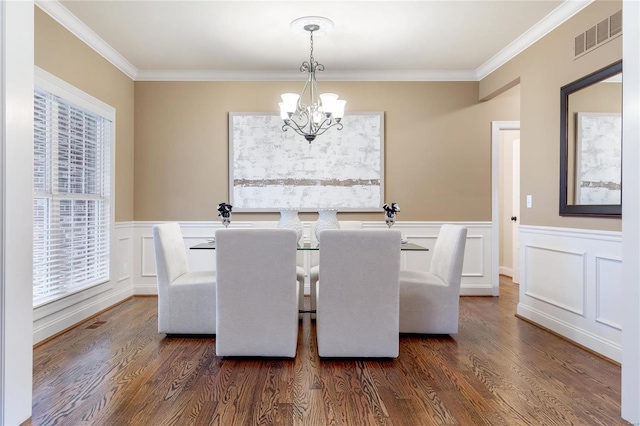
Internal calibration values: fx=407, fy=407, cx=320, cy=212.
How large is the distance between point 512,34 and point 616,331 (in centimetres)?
256

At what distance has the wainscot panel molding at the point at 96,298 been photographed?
3006mm

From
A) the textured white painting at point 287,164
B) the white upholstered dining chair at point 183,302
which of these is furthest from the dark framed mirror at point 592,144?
the white upholstered dining chair at point 183,302

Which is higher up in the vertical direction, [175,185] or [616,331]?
[175,185]

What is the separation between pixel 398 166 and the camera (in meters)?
4.62

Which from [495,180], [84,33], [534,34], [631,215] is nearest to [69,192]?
[84,33]

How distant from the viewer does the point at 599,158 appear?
9.21 ft

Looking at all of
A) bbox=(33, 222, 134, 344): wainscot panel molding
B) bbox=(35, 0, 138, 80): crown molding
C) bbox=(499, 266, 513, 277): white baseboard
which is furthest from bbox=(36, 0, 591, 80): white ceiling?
bbox=(499, 266, 513, 277): white baseboard

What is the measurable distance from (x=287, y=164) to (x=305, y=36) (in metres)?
1.43

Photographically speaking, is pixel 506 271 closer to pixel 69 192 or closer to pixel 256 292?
pixel 256 292

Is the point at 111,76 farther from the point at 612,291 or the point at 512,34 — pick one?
the point at 612,291

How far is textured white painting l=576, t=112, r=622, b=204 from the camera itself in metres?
2.65

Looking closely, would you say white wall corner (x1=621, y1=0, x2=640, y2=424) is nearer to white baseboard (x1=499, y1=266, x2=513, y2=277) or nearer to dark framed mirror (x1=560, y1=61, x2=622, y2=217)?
dark framed mirror (x1=560, y1=61, x2=622, y2=217)

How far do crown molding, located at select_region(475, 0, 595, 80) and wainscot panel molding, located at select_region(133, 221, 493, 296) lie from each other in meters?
1.71

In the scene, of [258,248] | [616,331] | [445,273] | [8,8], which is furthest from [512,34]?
[8,8]
